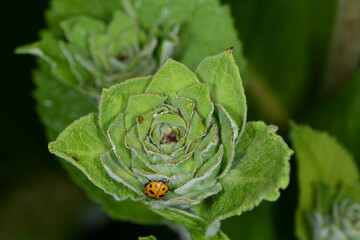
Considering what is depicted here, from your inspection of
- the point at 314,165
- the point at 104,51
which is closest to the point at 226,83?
the point at 104,51

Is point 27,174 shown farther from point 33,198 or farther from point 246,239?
point 246,239

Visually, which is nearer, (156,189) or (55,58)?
(156,189)

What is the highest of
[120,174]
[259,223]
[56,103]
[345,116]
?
[120,174]

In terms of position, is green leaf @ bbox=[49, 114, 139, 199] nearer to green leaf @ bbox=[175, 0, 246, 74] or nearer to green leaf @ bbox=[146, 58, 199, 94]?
green leaf @ bbox=[146, 58, 199, 94]

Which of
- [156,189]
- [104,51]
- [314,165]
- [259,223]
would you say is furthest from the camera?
[259,223]

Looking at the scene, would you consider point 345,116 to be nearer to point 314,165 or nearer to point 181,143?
point 314,165

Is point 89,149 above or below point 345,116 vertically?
above

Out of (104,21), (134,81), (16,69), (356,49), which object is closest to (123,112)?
(134,81)
